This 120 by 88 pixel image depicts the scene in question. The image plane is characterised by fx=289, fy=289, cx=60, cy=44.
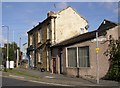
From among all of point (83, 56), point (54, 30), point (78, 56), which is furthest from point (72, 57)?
point (54, 30)

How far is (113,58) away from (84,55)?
12.8 feet

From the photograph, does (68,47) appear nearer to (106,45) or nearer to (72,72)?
(72,72)

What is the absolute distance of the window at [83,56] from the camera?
2777cm

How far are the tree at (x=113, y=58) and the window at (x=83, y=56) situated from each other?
279 centimetres

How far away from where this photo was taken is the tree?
24.1 metres

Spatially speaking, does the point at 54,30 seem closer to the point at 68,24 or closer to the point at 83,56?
the point at 68,24

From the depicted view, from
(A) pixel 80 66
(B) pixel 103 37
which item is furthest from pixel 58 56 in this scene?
(B) pixel 103 37

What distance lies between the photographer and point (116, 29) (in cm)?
2589

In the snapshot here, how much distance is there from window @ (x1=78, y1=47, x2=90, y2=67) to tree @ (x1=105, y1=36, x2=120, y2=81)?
2789 millimetres

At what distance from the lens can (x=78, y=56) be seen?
2908 centimetres

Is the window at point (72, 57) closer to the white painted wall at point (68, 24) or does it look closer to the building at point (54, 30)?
the building at point (54, 30)

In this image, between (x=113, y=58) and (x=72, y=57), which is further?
(x=72, y=57)

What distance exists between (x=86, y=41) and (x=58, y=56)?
7.34 m

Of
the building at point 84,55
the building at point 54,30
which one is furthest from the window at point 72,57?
the building at point 54,30
